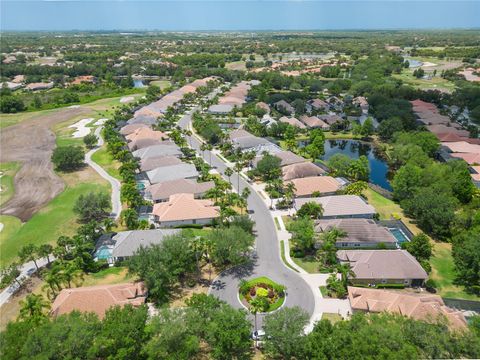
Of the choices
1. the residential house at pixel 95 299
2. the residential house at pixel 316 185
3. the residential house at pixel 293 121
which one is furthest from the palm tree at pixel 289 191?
the residential house at pixel 293 121

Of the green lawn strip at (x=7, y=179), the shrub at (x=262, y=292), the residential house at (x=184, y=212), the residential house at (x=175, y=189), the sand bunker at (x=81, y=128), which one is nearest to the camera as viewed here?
the shrub at (x=262, y=292)

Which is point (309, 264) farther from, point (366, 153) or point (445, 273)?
point (366, 153)

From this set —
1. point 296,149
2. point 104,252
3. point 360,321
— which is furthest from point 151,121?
point 360,321

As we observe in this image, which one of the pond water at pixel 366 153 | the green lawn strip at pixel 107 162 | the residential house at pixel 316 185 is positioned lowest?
the pond water at pixel 366 153

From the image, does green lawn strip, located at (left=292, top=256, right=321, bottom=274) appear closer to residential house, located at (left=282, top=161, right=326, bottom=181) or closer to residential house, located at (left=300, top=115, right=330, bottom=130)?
residential house, located at (left=282, top=161, right=326, bottom=181)

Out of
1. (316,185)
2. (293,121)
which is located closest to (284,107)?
(293,121)

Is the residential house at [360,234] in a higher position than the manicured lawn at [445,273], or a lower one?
higher

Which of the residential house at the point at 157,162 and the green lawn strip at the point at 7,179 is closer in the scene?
the green lawn strip at the point at 7,179

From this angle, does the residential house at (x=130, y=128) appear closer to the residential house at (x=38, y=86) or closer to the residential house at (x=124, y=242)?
the residential house at (x=124, y=242)
